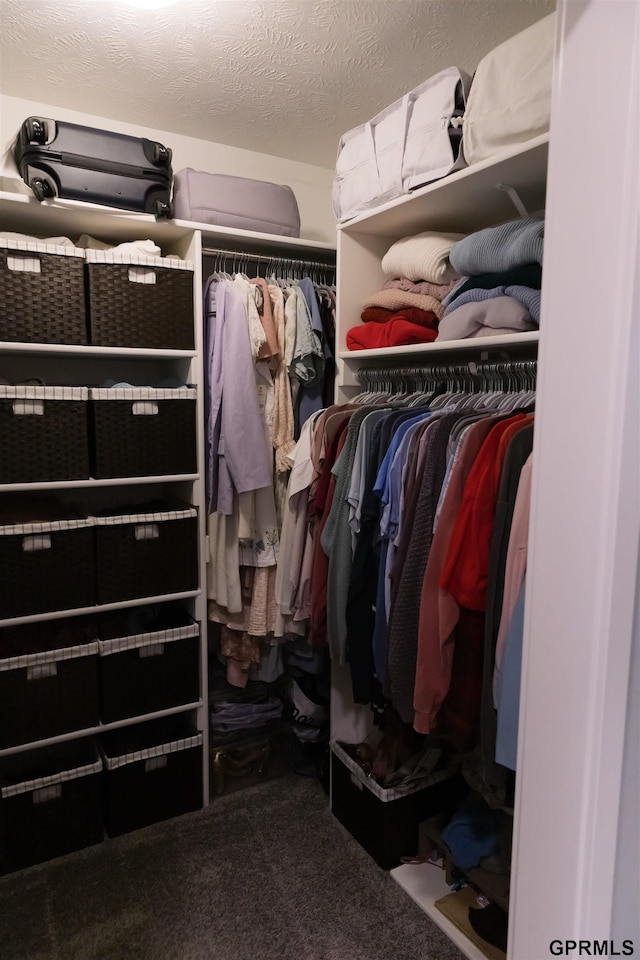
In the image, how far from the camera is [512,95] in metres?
1.43

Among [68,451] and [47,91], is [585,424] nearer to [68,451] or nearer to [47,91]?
[68,451]

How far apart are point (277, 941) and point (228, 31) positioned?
2.48 meters

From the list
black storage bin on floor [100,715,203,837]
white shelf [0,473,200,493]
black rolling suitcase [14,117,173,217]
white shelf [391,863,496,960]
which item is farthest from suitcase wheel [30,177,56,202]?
white shelf [391,863,496,960]

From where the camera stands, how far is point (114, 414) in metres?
1.96

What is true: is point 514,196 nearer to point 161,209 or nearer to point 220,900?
point 161,209

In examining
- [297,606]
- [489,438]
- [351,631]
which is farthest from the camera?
[297,606]

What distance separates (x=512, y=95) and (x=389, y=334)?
2.30ft

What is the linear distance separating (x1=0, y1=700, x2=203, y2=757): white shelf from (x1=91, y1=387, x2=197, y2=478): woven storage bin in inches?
32.8

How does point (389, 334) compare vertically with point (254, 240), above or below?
below

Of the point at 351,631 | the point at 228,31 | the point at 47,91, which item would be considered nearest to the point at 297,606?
the point at 351,631

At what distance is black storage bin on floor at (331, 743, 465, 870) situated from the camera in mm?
1959

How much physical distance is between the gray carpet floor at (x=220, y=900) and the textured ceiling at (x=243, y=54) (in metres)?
2.46

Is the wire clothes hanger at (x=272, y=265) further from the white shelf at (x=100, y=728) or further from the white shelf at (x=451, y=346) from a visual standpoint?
the white shelf at (x=100, y=728)

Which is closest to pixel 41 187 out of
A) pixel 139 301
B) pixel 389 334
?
pixel 139 301
